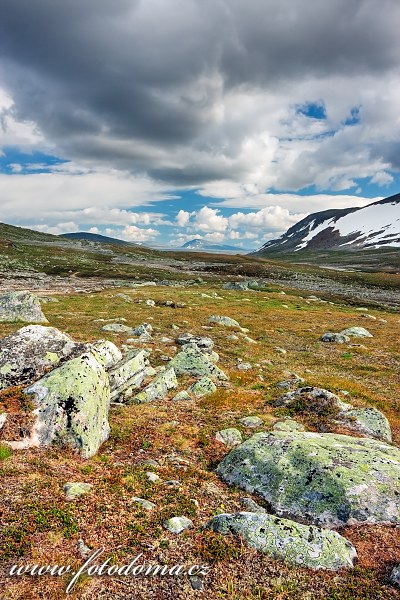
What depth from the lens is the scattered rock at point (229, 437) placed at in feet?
50.6

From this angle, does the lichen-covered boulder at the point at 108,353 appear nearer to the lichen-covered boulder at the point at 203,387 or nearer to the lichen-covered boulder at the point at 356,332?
the lichen-covered boulder at the point at 203,387

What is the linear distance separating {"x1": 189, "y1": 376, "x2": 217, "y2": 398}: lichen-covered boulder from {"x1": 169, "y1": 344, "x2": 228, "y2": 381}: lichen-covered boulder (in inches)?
78.2

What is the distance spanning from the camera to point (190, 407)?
19.1 meters

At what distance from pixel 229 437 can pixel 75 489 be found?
7077mm

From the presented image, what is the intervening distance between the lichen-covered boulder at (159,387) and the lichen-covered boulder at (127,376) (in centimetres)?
67

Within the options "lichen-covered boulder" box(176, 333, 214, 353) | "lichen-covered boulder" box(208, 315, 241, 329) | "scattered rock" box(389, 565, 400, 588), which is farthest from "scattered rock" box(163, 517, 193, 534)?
"lichen-covered boulder" box(208, 315, 241, 329)

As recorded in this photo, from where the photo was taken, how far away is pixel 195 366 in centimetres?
2434

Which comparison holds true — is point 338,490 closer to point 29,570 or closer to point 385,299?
point 29,570

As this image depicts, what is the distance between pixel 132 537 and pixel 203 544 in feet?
6.06

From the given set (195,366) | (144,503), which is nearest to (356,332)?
(195,366)

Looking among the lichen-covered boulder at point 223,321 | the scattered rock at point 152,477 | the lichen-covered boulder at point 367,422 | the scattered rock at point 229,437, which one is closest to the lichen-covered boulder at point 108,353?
the scattered rock at point 229,437

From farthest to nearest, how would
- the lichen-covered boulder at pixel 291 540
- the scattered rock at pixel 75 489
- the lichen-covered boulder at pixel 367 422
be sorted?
the lichen-covered boulder at pixel 367 422 → the scattered rock at pixel 75 489 → the lichen-covered boulder at pixel 291 540

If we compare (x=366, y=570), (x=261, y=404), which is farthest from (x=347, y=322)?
(x=366, y=570)

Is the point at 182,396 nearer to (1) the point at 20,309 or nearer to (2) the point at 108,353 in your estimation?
(2) the point at 108,353
